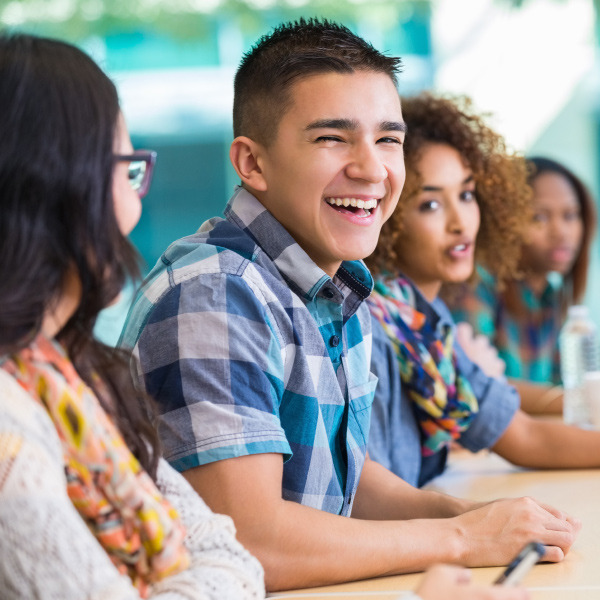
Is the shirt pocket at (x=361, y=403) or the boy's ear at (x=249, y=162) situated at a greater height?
the boy's ear at (x=249, y=162)

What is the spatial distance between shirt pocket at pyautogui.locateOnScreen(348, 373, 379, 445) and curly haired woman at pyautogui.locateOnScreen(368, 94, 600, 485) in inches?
10.8

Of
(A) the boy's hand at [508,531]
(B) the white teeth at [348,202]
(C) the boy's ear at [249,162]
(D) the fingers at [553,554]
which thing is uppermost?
(C) the boy's ear at [249,162]

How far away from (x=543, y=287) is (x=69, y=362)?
→ 97.6 inches

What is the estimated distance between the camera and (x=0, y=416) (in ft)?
2.40

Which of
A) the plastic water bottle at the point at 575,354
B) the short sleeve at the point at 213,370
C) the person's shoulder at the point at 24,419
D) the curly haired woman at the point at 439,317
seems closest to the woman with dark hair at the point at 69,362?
the person's shoulder at the point at 24,419

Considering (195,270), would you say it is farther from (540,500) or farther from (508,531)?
(540,500)

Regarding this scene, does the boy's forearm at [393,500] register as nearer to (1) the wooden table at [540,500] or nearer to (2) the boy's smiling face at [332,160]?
(1) the wooden table at [540,500]

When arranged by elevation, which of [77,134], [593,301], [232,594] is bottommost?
[593,301]

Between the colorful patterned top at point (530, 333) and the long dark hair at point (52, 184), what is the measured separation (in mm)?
2181

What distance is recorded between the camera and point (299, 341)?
3.91ft

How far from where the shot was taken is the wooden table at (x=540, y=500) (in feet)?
3.37

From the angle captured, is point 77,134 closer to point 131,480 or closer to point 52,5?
point 131,480

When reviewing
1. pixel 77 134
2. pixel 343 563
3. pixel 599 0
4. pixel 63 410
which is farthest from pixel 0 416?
pixel 599 0

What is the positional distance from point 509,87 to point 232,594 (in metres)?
5.34
